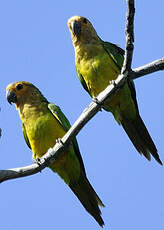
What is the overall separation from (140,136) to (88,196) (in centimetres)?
150

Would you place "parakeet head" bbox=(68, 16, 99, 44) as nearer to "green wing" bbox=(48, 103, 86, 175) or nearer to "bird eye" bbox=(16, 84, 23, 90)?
"bird eye" bbox=(16, 84, 23, 90)

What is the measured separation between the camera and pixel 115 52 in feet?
27.1

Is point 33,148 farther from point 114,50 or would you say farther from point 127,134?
point 114,50

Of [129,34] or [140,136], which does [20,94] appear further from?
[129,34]

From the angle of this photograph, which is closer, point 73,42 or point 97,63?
point 97,63

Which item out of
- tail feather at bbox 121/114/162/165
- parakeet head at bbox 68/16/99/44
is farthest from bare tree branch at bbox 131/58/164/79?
parakeet head at bbox 68/16/99/44

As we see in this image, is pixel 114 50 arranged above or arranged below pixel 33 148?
above

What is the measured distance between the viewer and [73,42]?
28.8 feet

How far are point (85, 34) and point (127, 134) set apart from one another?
7.15 ft

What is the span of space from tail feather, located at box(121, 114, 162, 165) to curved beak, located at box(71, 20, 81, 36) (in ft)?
6.48

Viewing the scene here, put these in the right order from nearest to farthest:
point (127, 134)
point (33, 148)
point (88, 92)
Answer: point (33, 148) < point (127, 134) < point (88, 92)

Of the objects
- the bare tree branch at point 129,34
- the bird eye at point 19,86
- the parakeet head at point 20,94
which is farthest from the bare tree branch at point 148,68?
the bird eye at point 19,86

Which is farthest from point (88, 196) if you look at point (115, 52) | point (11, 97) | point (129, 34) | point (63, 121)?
point (129, 34)

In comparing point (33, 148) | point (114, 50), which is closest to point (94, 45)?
point (114, 50)
